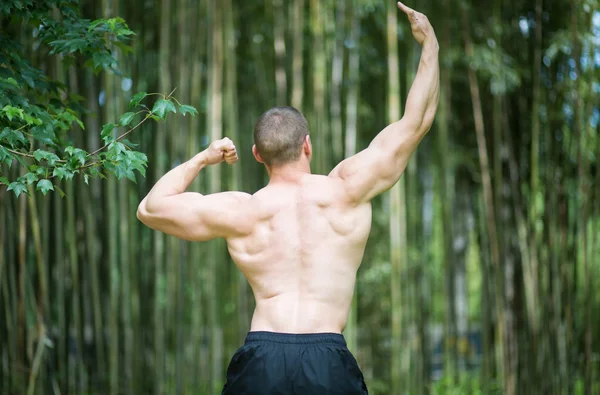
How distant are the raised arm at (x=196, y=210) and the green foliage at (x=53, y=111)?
12cm

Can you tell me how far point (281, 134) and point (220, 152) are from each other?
160 millimetres

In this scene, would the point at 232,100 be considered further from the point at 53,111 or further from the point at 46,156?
the point at 46,156

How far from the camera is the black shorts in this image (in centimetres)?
185

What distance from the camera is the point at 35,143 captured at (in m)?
3.32

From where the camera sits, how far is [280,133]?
1.98 meters

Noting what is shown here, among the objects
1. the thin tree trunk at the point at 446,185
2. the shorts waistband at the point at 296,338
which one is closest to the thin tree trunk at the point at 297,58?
the thin tree trunk at the point at 446,185

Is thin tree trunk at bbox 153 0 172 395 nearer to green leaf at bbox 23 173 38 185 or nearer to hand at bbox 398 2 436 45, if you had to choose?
green leaf at bbox 23 173 38 185

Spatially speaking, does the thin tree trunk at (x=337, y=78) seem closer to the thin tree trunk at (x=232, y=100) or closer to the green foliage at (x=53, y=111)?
the thin tree trunk at (x=232, y=100)

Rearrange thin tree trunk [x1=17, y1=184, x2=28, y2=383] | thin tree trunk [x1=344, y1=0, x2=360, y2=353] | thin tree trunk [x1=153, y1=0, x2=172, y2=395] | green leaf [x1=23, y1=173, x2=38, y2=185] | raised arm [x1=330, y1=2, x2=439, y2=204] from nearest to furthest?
raised arm [x1=330, y1=2, x2=439, y2=204] → green leaf [x1=23, y1=173, x2=38, y2=185] → thin tree trunk [x1=17, y1=184, x2=28, y2=383] → thin tree trunk [x1=153, y1=0, x2=172, y2=395] → thin tree trunk [x1=344, y1=0, x2=360, y2=353]

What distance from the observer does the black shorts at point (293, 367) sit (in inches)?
72.9

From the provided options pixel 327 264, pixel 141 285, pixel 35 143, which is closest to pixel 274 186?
pixel 327 264

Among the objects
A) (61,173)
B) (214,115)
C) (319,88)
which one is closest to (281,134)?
(61,173)

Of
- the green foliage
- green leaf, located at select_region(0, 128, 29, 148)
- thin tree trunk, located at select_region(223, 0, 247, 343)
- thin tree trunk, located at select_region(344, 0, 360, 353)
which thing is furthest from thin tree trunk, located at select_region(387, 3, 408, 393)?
green leaf, located at select_region(0, 128, 29, 148)

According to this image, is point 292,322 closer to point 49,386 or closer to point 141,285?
point 49,386
